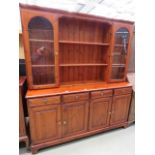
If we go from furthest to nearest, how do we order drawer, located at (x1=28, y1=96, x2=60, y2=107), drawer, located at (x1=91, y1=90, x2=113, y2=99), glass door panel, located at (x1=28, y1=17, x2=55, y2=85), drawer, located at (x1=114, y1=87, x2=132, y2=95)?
drawer, located at (x1=114, y1=87, x2=132, y2=95), drawer, located at (x1=91, y1=90, x2=113, y2=99), glass door panel, located at (x1=28, y1=17, x2=55, y2=85), drawer, located at (x1=28, y1=96, x2=60, y2=107)

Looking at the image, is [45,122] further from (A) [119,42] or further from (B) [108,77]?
(A) [119,42]

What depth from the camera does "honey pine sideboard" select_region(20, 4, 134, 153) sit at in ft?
5.55

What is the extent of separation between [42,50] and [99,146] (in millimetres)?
1809

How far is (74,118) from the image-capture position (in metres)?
1.89

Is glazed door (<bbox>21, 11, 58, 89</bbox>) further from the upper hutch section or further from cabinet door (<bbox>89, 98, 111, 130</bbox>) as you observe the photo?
cabinet door (<bbox>89, 98, 111, 130</bbox>)

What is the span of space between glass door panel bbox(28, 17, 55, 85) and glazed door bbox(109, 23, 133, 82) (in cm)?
112

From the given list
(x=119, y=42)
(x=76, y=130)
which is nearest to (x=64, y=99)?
(x=76, y=130)

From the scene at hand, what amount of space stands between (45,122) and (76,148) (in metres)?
0.67

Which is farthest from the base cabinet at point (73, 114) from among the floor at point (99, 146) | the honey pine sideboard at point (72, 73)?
the floor at point (99, 146)

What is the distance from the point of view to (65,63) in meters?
2.16

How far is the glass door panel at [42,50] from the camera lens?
5.72 feet

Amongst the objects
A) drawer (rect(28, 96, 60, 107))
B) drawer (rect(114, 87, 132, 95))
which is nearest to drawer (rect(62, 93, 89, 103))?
drawer (rect(28, 96, 60, 107))

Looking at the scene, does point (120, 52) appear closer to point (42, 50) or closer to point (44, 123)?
point (42, 50)

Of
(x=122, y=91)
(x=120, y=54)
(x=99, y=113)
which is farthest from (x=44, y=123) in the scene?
(x=120, y=54)
